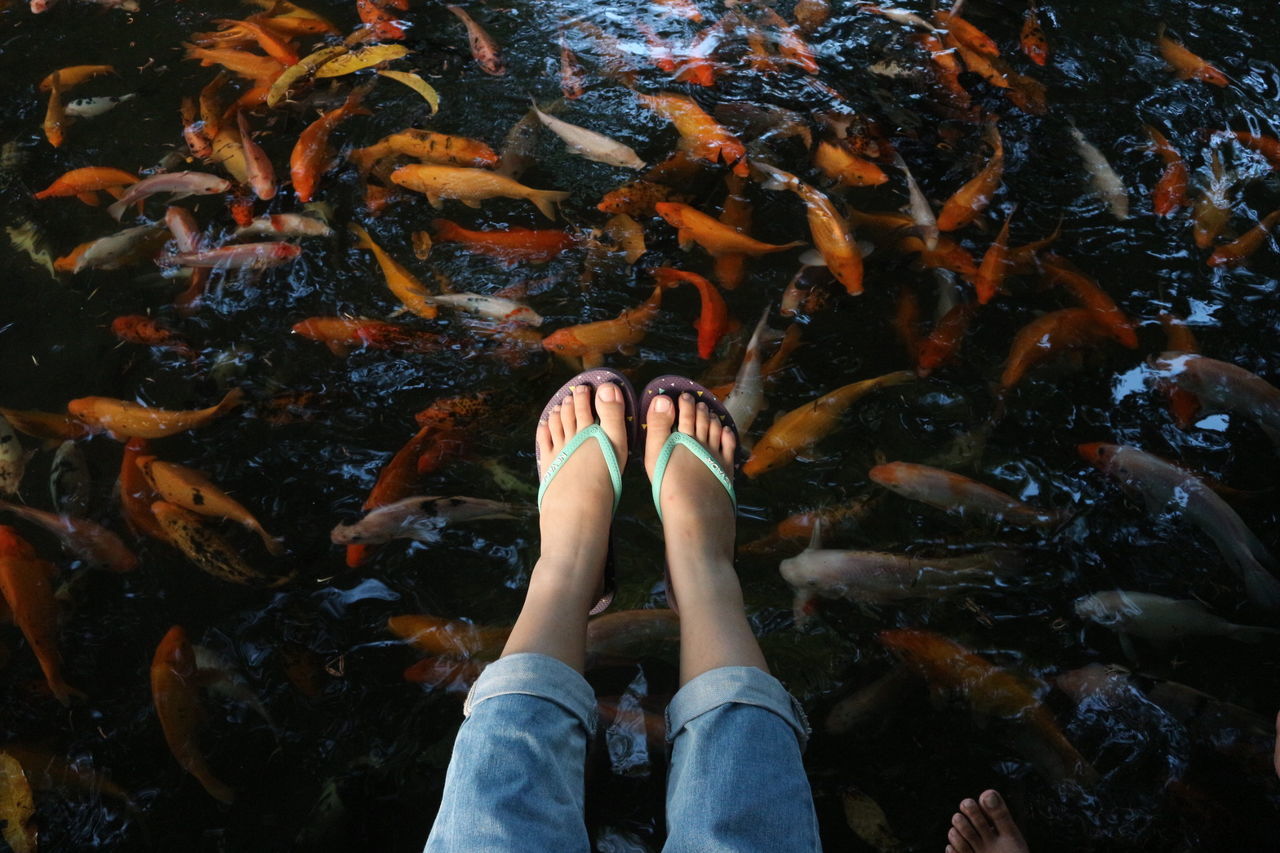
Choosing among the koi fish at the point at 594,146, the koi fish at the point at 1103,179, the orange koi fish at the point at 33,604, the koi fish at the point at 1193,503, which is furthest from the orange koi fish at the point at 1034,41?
the orange koi fish at the point at 33,604

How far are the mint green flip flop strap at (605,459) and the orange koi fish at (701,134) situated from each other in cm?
133

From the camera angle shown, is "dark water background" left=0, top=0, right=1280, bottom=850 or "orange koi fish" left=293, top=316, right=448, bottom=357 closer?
"dark water background" left=0, top=0, right=1280, bottom=850

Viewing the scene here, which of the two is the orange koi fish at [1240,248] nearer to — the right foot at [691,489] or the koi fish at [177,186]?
the right foot at [691,489]


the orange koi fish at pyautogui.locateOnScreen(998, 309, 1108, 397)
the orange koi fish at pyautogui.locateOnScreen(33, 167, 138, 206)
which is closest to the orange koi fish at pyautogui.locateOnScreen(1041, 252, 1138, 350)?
the orange koi fish at pyautogui.locateOnScreen(998, 309, 1108, 397)

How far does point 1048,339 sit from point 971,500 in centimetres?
67

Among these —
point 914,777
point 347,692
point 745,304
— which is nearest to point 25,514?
point 347,692

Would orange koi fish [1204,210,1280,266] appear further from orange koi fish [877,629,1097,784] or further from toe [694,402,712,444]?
toe [694,402,712,444]

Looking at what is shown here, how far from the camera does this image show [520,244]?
287cm

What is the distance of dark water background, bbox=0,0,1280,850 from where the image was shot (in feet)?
6.65

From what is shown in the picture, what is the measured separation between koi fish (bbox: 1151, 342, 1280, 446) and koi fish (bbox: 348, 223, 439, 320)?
8.07 feet

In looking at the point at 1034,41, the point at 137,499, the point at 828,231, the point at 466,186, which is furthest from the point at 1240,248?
the point at 137,499

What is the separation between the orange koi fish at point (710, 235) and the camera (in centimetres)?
286

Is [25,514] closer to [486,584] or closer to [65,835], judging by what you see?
[65,835]

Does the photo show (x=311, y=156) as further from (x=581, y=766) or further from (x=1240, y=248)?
(x=1240, y=248)
